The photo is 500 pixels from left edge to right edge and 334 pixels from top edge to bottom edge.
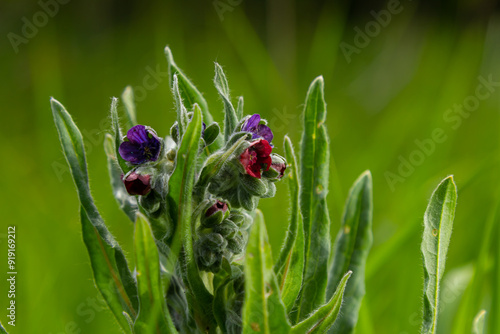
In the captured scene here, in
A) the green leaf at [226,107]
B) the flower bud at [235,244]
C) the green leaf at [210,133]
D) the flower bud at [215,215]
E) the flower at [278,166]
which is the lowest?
the flower bud at [235,244]

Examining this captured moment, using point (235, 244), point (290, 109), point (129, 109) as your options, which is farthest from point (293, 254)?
point (290, 109)

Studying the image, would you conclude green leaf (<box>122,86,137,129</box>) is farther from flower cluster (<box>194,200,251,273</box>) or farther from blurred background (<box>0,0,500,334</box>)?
blurred background (<box>0,0,500,334</box>)

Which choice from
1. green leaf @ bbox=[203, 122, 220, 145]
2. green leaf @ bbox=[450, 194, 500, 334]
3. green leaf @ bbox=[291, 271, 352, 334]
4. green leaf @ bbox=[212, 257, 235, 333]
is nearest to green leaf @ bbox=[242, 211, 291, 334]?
green leaf @ bbox=[291, 271, 352, 334]

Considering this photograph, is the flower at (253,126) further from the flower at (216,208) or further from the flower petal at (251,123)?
the flower at (216,208)

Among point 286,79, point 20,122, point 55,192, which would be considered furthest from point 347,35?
point 55,192

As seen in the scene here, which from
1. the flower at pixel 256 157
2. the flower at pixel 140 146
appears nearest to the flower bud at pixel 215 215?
the flower at pixel 256 157

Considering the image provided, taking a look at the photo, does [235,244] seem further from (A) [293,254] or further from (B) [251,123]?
(B) [251,123]

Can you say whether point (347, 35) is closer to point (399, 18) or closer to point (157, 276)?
point (399, 18)
